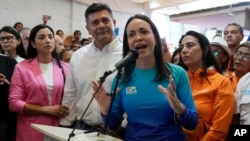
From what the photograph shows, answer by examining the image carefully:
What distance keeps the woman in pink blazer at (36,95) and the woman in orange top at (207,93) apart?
103cm

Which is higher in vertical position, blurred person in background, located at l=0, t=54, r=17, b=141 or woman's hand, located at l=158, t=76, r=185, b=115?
woman's hand, located at l=158, t=76, r=185, b=115

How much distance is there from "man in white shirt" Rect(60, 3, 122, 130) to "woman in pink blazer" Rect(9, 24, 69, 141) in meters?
0.23

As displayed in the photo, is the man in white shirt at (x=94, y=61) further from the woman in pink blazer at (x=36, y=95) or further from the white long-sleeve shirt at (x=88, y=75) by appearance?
the woman in pink blazer at (x=36, y=95)

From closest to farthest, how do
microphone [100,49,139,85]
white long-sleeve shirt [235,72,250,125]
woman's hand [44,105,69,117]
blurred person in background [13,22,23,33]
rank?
microphone [100,49,139,85], white long-sleeve shirt [235,72,250,125], woman's hand [44,105,69,117], blurred person in background [13,22,23,33]

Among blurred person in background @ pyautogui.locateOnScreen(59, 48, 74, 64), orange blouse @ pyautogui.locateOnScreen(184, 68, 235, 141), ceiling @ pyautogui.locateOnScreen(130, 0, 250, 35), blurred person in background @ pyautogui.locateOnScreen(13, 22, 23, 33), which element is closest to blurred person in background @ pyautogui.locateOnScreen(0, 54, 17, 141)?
blurred person in background @ pyautogui.locateOnScreen(59, 48, 74, 64)

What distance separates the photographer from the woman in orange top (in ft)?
6.76

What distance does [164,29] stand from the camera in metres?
9.80

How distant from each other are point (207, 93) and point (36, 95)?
1378mm

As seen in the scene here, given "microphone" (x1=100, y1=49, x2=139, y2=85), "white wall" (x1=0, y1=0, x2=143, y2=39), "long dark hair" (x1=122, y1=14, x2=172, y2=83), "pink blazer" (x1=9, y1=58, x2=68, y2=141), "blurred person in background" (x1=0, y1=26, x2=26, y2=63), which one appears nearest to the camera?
"microphone" (x1=100, y1=49, x2=139, y2=85)

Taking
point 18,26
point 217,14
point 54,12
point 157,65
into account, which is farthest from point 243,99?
point 54,12

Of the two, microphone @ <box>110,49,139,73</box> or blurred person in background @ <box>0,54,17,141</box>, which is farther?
blurred person in background @ <box>0,54,17,141</box>

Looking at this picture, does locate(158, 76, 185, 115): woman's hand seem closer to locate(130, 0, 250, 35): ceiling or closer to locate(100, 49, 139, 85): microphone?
locate(100, 49, 139, 85): microphone

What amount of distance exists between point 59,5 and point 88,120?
5.93m

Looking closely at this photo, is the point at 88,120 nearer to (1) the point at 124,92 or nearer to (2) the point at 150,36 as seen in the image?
(1) the point at 124,92
